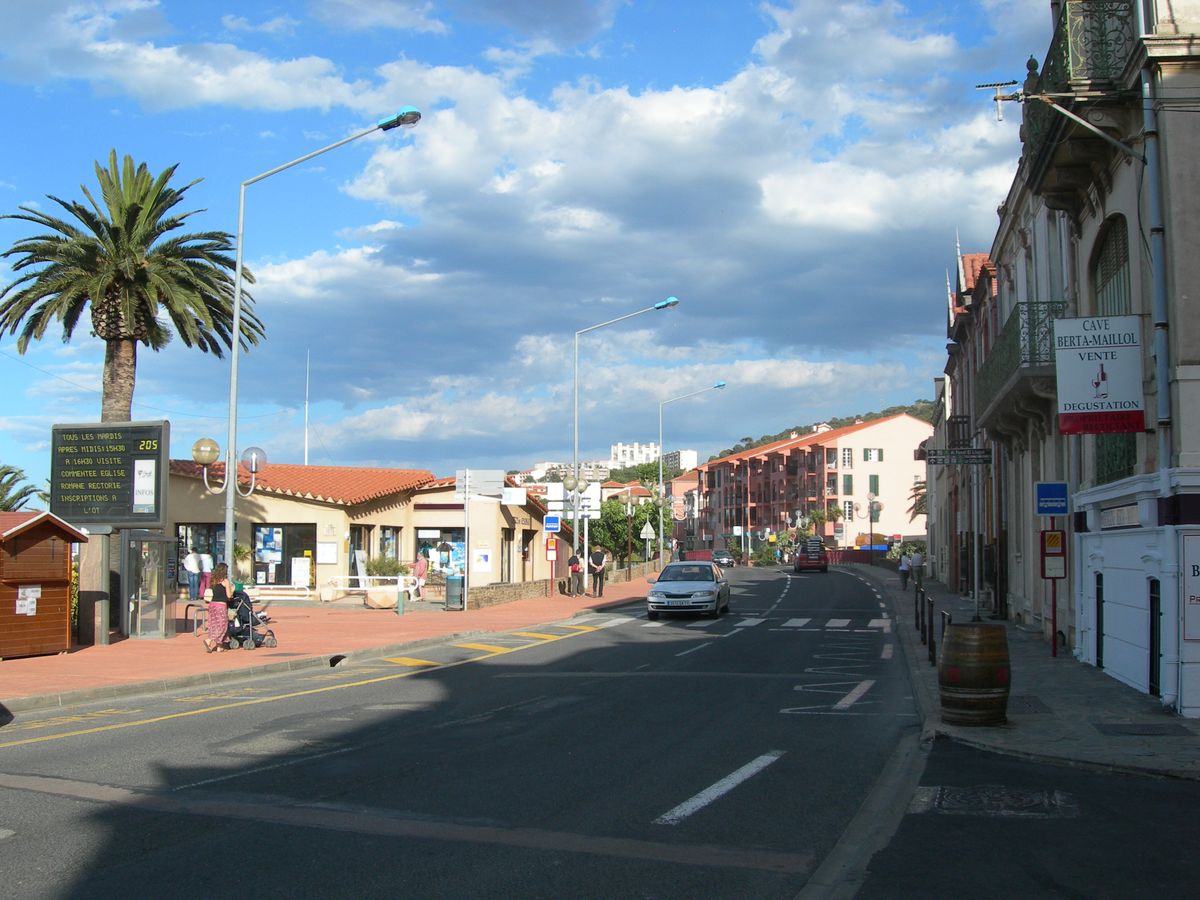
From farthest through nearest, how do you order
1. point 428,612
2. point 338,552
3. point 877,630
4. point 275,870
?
point 338,552
point 428,612
point 877,630
point 275,870

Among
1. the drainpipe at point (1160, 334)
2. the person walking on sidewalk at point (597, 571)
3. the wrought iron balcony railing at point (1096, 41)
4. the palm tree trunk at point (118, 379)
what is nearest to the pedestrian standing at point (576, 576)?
the person walking on sidewalk at point (597, 571)

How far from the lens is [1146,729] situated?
11375 mm

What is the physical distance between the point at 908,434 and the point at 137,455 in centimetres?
8876

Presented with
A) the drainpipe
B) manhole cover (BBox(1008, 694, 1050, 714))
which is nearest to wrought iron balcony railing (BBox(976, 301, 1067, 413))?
the drainpipe

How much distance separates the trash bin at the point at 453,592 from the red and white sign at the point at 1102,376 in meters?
20.4

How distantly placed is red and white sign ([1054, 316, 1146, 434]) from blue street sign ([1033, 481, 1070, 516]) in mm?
4171

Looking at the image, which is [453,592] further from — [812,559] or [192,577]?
[812,559]

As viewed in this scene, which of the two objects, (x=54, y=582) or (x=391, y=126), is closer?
(x=54, y=582)

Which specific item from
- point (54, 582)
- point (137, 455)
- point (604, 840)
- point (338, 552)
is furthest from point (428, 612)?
point (604, 840)

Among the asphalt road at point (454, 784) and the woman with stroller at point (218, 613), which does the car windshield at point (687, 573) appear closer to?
the asphalt road at point (454, 784)

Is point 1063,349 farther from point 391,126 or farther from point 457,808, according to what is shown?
point 391,126

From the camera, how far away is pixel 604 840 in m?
7.14

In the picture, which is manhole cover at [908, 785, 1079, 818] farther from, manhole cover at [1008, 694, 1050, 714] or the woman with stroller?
the woman with stroller

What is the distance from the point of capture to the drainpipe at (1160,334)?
495 inches
